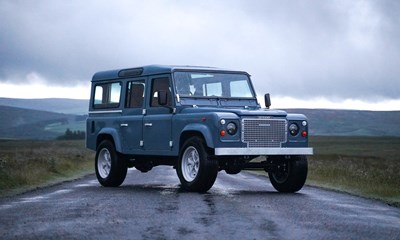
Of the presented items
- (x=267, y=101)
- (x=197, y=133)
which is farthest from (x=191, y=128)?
(x=267, y=101)

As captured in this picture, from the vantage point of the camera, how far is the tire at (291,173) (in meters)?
16.6

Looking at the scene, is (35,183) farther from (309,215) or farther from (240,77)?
(309,215)

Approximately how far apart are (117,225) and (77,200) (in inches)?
160

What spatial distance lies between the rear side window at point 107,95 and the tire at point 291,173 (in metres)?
4.64

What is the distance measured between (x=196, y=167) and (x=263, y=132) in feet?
5.14

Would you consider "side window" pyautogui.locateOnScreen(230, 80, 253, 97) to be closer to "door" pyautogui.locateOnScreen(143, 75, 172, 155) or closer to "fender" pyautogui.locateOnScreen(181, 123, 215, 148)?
"door" pyautogui.locateOnScreen(143, 75, 172, 155)

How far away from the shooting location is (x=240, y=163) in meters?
16.3

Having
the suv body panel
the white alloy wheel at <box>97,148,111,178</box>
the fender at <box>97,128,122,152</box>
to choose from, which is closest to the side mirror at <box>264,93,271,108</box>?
the suv body panel

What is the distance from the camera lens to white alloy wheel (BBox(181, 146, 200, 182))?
16.0 m

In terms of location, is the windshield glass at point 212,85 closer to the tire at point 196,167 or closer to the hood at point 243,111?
the hood at point 243,111

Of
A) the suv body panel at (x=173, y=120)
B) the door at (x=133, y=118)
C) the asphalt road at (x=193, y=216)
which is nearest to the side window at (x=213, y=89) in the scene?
the suv body panel at (x=173, y=120)

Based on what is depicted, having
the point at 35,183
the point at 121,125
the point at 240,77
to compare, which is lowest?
the point at 35,183

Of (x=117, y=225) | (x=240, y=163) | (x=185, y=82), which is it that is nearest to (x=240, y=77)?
(x=185, y=82)

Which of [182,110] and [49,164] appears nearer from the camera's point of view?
[182,110]
